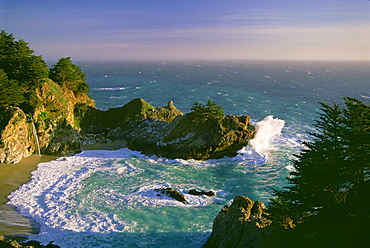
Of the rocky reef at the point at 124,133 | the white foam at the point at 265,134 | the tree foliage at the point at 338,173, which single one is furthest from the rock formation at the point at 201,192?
the white foam at the point at 265,134

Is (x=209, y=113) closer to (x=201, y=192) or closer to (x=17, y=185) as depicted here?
(x=201, y=192)

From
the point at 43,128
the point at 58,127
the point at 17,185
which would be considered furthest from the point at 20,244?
the point at 58,127

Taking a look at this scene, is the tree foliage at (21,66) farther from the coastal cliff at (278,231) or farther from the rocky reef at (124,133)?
the coastal cliff at (278,231)

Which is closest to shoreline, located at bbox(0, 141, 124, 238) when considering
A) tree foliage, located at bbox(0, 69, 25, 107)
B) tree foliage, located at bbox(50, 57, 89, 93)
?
tree foliage, located at bbox(0, 69, 25, 107)

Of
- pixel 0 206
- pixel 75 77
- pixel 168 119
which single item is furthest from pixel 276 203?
pixel 75 77

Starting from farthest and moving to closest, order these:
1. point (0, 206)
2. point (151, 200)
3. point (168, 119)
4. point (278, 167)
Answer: point (168, 119) < point (278, 167) < point (151, 200) < point (0, 206)

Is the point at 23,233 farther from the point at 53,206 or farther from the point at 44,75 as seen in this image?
the point at 44,75
